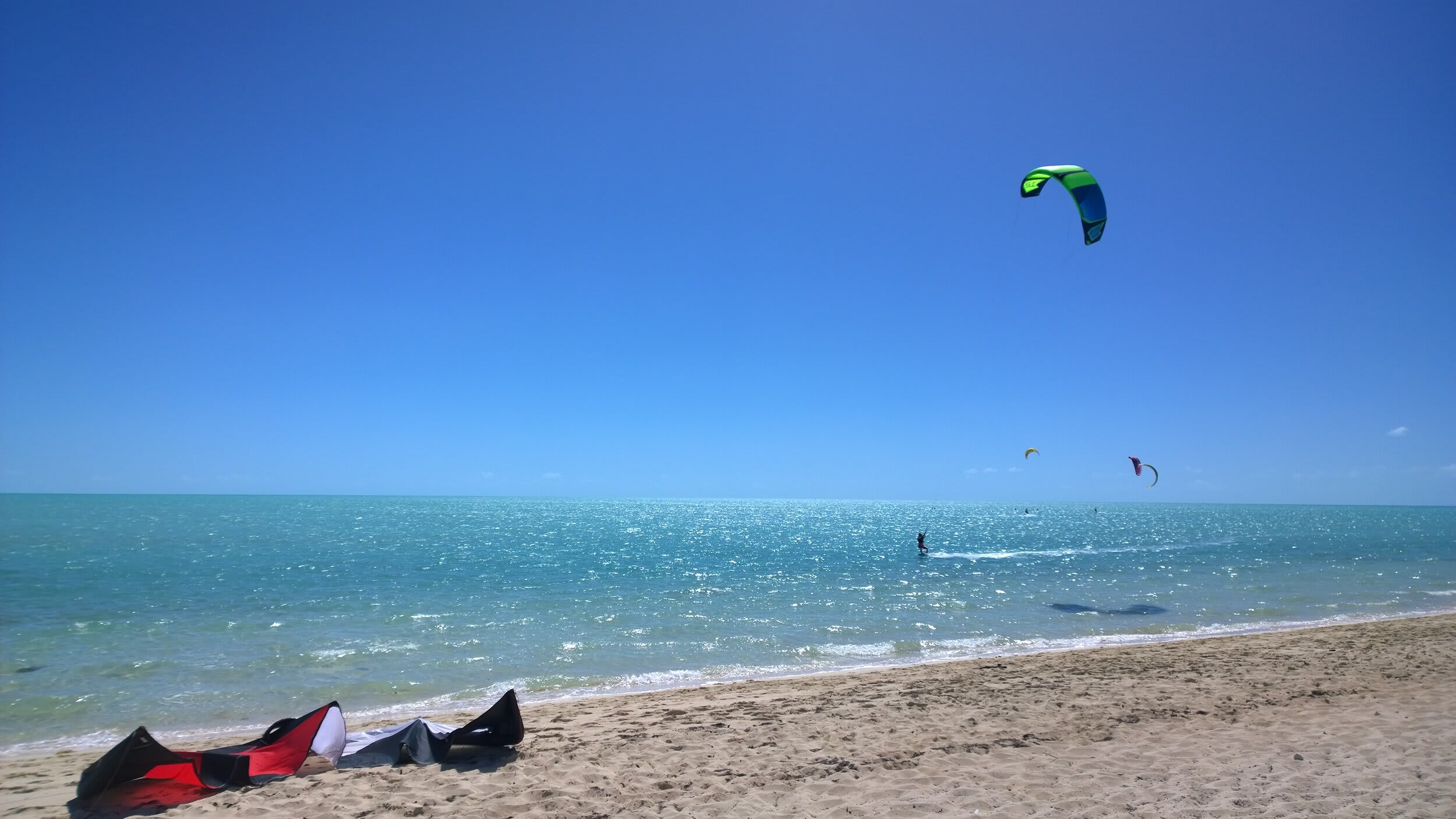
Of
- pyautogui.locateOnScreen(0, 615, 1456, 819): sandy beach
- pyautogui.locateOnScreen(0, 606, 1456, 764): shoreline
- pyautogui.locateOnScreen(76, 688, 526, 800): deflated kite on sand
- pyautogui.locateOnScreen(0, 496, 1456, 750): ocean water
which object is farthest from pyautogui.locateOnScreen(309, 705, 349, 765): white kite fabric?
pyautogui.locateOnScreen(0, 496, 1456, 750): ocean water

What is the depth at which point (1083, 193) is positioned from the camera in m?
13.8

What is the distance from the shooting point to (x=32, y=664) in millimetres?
12844

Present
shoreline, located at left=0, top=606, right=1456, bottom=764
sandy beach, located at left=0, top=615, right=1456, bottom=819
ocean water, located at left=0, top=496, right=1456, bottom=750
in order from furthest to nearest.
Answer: ocean water, located at left=0, top=496, right=1456, bottom=750, shoreline, located at left=0, top=606, right=1456, bottom=764, sandy beach, located at left=0, top=615, right=1456, bottom=819

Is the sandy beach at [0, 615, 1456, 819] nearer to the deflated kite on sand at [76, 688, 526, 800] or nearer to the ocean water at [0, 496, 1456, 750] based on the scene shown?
the deflated kite on sand at [76, 688, 526, 800]

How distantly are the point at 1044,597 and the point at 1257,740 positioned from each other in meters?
16.0

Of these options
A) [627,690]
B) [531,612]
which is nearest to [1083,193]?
[627,690]

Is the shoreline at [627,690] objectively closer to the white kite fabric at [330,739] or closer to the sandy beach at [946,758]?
the sandy beach at [946,758]

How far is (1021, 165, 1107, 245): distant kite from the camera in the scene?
13625 mm

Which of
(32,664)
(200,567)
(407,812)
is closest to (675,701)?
(407,812)

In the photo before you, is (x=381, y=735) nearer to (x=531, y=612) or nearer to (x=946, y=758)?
(x=946, y=758)

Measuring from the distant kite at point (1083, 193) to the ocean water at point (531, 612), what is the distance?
9171 millimetres

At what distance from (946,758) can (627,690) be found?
20.6 feet

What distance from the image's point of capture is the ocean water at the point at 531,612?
11.8 meters

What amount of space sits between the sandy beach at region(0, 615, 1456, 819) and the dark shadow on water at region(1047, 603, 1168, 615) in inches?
350
